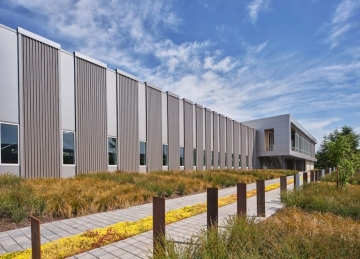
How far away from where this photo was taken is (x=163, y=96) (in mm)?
22922

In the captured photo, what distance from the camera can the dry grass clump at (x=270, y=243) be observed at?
3.51m

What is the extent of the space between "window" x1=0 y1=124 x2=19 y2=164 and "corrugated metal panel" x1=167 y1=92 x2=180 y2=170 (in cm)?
1303

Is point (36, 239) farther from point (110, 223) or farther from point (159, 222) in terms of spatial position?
point (110, 223)

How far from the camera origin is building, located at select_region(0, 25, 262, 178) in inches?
481

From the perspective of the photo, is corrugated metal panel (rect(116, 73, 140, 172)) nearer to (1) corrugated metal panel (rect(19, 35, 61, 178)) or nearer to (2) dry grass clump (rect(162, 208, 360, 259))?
(1) corrugated metal panel (rect(19, 35, 61, 178))

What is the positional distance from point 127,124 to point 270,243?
51.9 feet

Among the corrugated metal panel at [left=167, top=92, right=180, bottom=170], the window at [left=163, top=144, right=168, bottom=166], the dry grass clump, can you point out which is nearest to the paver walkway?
the dry grass clump

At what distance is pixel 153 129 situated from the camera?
21.2m

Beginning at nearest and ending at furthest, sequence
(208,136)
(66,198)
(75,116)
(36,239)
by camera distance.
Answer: (36,239) < (66,198) < (75,116) < (208,136)

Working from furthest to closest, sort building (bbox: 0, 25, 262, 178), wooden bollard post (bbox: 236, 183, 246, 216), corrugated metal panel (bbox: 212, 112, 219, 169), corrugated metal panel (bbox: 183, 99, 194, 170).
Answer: corrugated metal panel (bbox: 212, 112, 219, 169) → corrugated metal panel (bbox: 183, 99, 194, 170) → building (bbox: 0, 25, 262, 178) → wooden bollard post (bbox: 236, 183, 246, 216)

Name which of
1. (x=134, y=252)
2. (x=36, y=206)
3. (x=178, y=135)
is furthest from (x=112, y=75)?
(x=134, y=252)

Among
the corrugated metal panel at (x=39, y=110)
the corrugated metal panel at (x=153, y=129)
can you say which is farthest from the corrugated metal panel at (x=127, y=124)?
the corrugated metal panel at (x=39, y=110)

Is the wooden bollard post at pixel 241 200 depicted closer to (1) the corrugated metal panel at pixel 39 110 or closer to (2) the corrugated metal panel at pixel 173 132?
(1) the corrugated metal panel at pixel 39 110

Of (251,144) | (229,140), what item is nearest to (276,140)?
(251,144)
